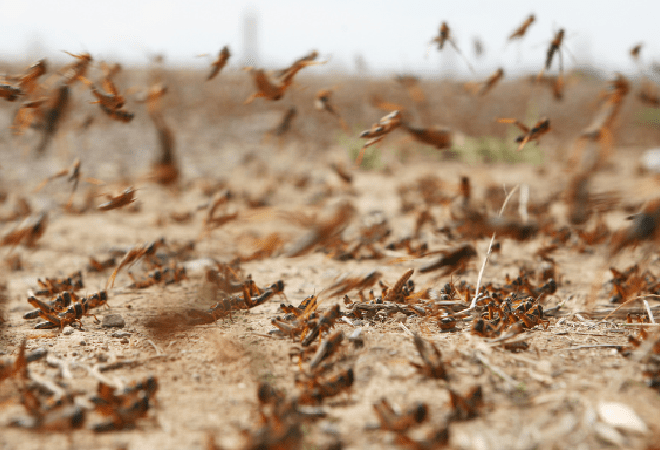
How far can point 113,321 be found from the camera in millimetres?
2529

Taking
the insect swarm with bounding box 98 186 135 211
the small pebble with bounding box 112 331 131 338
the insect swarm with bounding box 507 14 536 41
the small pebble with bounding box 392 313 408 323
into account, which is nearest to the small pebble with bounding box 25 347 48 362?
the small pebble with bounding box 112 331 131 338

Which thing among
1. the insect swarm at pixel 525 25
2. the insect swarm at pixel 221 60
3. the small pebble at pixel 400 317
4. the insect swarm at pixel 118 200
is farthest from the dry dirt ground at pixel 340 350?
the insect swarm at pixel 525 25

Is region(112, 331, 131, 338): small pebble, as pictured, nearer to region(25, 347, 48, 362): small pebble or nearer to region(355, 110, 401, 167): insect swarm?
region(25, 347, 48, 362): small pebble

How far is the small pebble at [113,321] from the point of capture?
8.25ft

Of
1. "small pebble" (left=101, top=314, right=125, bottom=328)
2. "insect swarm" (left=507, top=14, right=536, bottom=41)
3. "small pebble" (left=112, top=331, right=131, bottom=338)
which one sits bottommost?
"small pebble" (left=101, top=314, right=125, bottom=328)

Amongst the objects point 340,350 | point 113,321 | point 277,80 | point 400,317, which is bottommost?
point 113,321

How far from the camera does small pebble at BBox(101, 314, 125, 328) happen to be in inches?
99.0

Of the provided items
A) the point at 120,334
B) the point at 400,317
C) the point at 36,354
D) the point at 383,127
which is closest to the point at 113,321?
the point at 120,334

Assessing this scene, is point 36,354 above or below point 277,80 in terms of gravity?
below

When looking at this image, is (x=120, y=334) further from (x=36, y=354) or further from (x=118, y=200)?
(x=118, y=200)

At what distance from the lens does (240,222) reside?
4926 mm

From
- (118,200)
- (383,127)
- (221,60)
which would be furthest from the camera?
(221,60)

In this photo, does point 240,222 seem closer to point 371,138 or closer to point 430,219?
point 430,219

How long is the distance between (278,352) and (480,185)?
5.52 meters
